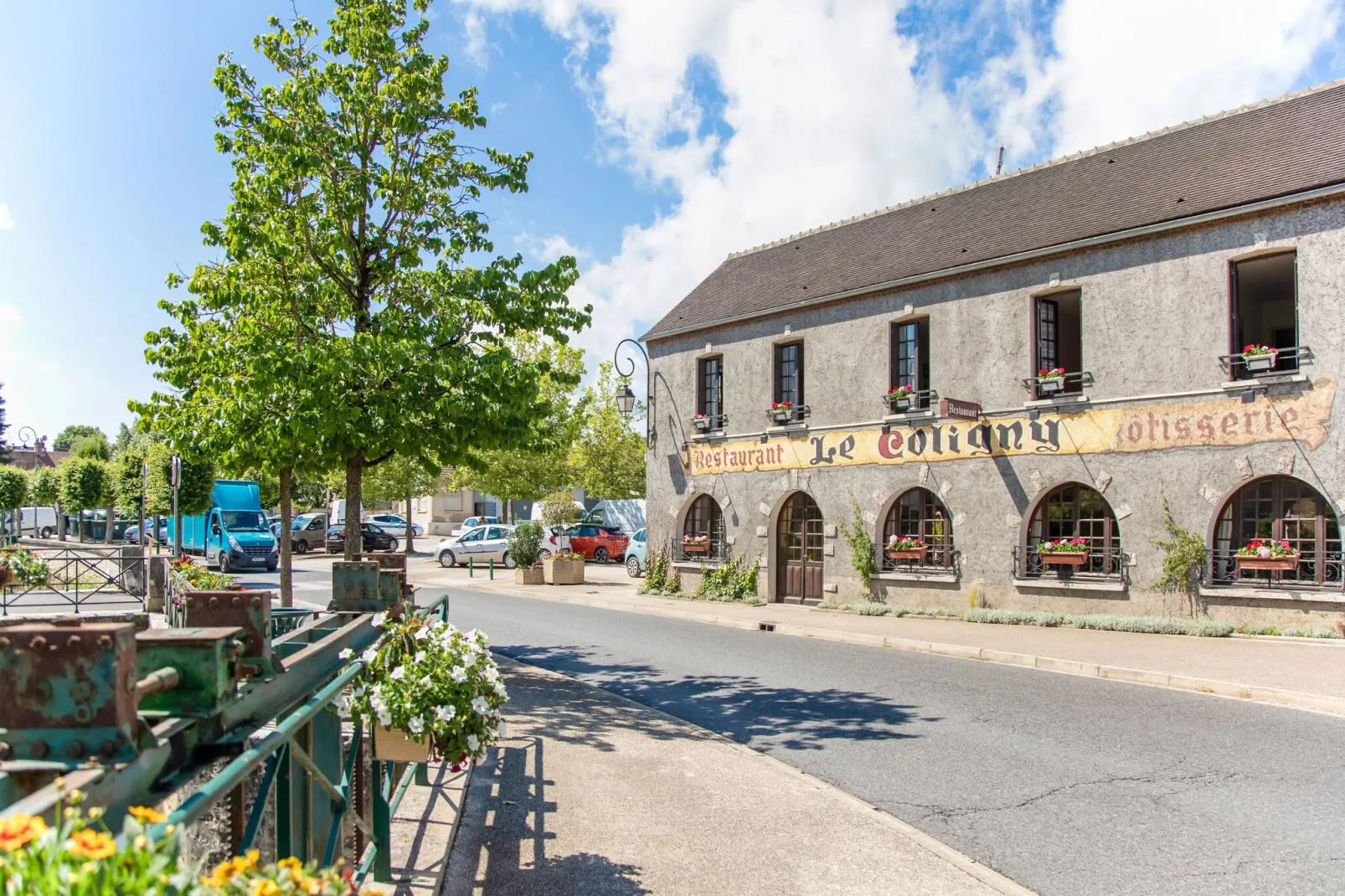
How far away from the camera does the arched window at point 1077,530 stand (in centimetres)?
1552

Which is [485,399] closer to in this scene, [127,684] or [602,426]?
[127,684]

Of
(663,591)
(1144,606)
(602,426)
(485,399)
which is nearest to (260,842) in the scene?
(485,399)

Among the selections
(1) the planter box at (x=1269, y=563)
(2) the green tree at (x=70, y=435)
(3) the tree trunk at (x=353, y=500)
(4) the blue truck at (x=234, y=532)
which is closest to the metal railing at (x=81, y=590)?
(3) the tree trunk at (x=353, y=500)

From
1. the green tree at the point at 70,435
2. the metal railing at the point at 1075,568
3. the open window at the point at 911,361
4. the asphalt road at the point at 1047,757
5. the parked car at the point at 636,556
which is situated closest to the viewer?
the asphalt road at the point at 1047,757

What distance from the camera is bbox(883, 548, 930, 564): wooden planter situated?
1792 centimetres

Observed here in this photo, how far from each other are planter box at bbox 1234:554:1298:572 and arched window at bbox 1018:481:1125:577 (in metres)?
1.75

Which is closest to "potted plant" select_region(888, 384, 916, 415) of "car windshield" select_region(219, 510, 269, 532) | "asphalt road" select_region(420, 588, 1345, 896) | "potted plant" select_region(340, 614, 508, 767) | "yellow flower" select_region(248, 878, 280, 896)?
"asphalt road" select_region(420, 588, 1345, 896)

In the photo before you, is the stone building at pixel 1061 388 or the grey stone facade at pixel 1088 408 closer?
the grey stone facade at pixel 1088 408

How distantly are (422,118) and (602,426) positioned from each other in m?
35.1

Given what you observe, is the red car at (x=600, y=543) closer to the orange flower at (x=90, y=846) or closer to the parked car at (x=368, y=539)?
the parked car at (x=368, y=539)

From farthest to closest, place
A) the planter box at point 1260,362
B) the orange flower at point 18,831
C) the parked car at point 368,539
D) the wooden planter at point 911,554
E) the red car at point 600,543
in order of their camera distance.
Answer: the parked car at point 368,539
the red car at point 600,543
the wooden planter at point 911,554
the planter box at point 1260,362
the orange flower at point 18,831

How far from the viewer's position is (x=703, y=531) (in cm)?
2314

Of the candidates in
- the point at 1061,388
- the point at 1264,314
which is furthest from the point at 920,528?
the point at 1264,314

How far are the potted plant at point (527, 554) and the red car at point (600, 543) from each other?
8.29m
